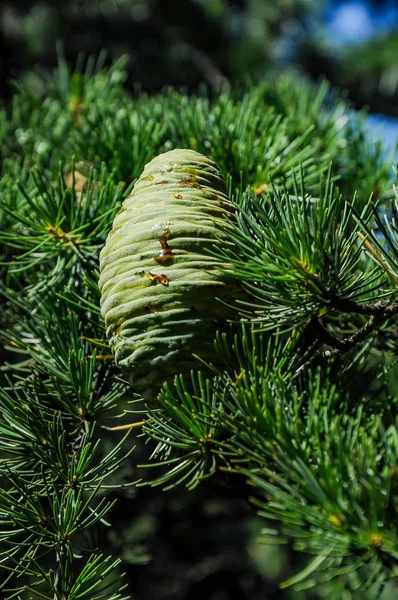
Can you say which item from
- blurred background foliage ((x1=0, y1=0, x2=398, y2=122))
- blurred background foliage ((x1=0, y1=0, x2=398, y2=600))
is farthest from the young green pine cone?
blurred background foliage ((x1=0, y1=0, x2=398, y2=122))

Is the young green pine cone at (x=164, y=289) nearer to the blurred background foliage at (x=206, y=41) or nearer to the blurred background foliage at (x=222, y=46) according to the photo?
the blurred background foliage at (x=222, y=46)

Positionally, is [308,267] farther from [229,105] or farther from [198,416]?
[229,105]

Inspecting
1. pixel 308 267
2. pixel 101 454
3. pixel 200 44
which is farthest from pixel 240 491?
pixel 200 44

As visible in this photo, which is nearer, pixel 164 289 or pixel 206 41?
pixel 164 289

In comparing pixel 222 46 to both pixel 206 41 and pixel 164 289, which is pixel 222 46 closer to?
pixel 206 41

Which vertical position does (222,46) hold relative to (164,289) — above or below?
above

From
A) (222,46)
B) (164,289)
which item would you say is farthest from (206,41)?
(164,289)

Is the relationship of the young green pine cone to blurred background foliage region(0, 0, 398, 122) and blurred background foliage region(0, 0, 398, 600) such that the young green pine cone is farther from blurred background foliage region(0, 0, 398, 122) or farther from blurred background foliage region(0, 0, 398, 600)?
blurred background foliage region(0, 0, 398, 122)

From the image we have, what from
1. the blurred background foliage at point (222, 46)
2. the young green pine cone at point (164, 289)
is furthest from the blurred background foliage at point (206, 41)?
A: the young green pine cone at point (164, 289)
